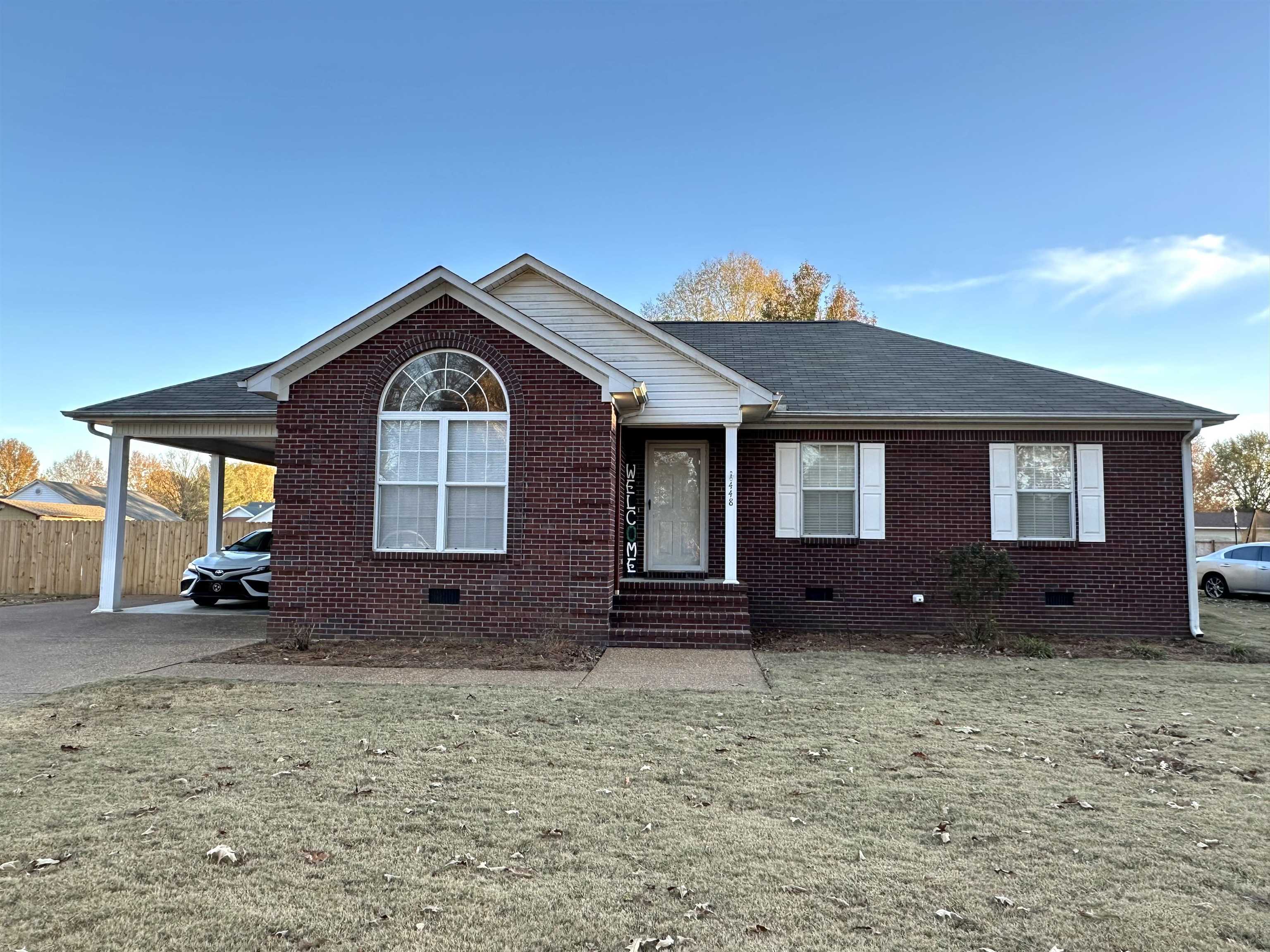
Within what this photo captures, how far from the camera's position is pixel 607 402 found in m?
9.98

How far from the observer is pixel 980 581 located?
1066 centimetres

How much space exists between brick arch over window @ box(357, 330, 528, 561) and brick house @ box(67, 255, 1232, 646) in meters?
0.03

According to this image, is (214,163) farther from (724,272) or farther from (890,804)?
(724,272)

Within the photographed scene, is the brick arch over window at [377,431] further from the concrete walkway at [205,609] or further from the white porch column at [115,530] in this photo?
the white porch column at [115,530]

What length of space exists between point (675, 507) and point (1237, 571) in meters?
14.6

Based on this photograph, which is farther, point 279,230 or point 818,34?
point 279,230

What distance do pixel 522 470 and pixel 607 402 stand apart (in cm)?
139

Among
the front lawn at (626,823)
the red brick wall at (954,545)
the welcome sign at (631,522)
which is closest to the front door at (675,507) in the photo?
the welcome sign at (631,522)

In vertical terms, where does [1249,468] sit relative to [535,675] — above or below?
above

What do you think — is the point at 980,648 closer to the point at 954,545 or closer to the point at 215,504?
the point at 954,545

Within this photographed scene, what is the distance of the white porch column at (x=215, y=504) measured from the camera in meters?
16.0

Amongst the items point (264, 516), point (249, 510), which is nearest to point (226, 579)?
point (264, 516)

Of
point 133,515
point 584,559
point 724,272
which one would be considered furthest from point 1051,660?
point 133,515

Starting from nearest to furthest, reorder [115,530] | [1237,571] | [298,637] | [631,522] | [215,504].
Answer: [298,637]
[631,522]
[115,530]
[215,504]
[1237,571]
